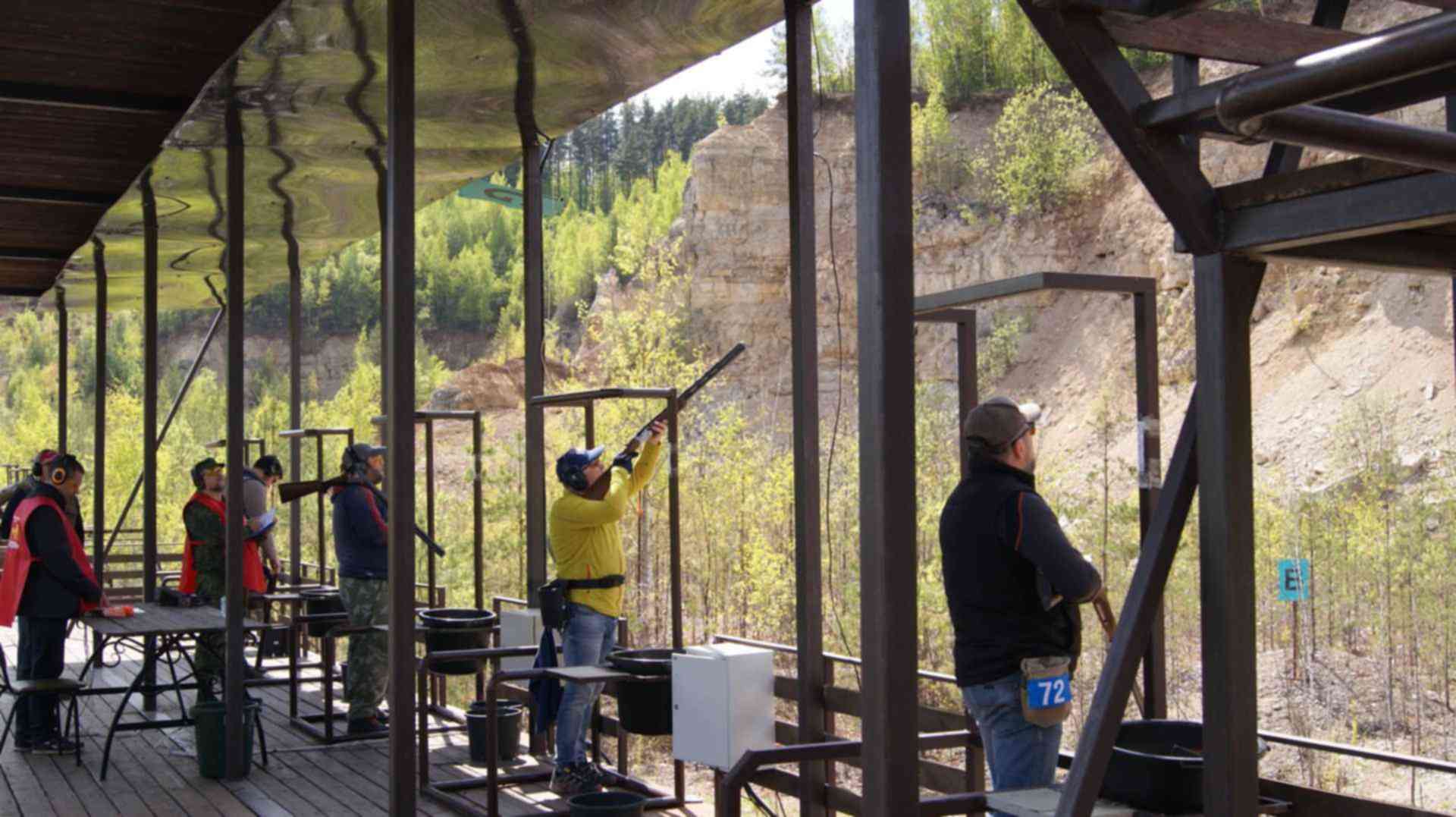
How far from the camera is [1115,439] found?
31.3 meters

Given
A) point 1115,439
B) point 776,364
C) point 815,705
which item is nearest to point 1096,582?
point 815,705

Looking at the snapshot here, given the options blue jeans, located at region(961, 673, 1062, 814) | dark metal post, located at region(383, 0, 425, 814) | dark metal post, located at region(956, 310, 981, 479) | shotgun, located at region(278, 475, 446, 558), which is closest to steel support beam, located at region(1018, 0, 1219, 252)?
blue jeans, located at region(961, 673, 1062, 814)

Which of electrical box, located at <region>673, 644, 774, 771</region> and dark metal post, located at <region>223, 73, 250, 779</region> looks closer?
electrical box, located at <region>673, 644, 774, 771</region>

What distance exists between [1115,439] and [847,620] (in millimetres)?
8839

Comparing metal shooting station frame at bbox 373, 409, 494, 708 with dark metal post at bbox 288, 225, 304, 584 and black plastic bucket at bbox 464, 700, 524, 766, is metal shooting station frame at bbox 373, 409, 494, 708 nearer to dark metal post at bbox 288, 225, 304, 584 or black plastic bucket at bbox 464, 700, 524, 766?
black plastic bucket at bbox 464, 700, 524, 766

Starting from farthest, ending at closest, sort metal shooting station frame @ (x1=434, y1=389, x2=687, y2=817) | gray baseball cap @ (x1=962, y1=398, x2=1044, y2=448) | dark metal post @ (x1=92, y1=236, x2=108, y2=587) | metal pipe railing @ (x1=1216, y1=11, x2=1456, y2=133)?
dark metal post @ (x1=92, y1=236, x2=108, y2=587) → metal shooting station frame @ (x1=434, y1=389, x2=687, y2=817) → gray baseball cap @ (x1=962, y1=398, x2=1044, y2=448) → metal pipe railing @ (x1=1216, y1=11, x2=1456, y2=133)

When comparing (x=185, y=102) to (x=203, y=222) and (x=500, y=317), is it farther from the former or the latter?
(x=500, y=317)

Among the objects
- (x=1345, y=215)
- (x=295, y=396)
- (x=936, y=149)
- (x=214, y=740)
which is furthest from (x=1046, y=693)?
(x=936, y=149)

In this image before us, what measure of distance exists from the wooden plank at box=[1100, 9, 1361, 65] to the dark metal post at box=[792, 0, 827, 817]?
209cm

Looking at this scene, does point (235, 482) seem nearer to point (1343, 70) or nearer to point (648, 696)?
point (648, 696)

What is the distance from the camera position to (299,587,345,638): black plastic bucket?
8.02m

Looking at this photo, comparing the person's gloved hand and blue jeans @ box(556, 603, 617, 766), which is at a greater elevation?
the person's gloved hand

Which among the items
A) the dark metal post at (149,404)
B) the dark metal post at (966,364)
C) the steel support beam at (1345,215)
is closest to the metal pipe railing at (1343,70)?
the steel support beam at (1345,215)

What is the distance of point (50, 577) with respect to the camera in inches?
269
